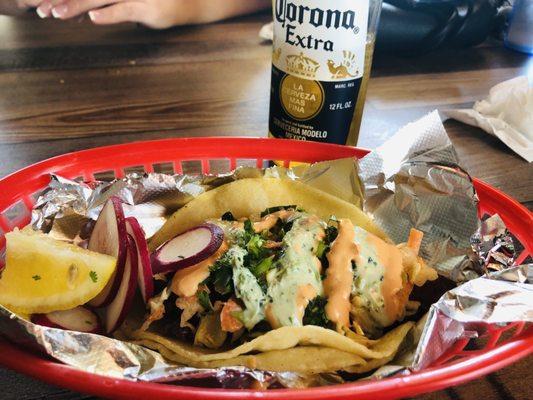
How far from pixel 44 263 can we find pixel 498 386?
612 millimetres

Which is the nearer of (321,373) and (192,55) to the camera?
(321,373)

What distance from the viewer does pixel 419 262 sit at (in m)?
0.81

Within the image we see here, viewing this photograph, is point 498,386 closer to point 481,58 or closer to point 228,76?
point 228,76

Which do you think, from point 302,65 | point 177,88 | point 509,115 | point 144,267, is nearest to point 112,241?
point 144,267

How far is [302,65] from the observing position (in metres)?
0.95

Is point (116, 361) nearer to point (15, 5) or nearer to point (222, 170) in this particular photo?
point (222, 170)

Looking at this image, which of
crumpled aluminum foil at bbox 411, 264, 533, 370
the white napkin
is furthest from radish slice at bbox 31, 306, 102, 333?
the white napkin

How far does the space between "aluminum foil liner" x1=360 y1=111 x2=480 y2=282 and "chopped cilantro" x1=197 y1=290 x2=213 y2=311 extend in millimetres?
382

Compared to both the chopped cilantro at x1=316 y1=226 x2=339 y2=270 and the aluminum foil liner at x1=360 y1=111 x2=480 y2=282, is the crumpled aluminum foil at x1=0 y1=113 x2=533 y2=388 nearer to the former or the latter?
the aluminum foil liner at x1=360 y1=111 x2=480 y2=282

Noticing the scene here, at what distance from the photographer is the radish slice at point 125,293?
29.0 inches

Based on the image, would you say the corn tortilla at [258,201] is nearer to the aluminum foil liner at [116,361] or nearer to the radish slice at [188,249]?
the radish slice at [188,249]

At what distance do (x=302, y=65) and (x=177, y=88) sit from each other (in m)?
0.65

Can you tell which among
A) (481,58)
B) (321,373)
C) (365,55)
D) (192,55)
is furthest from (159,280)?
(481,58)

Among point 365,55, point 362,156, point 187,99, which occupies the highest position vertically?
point 365,55
